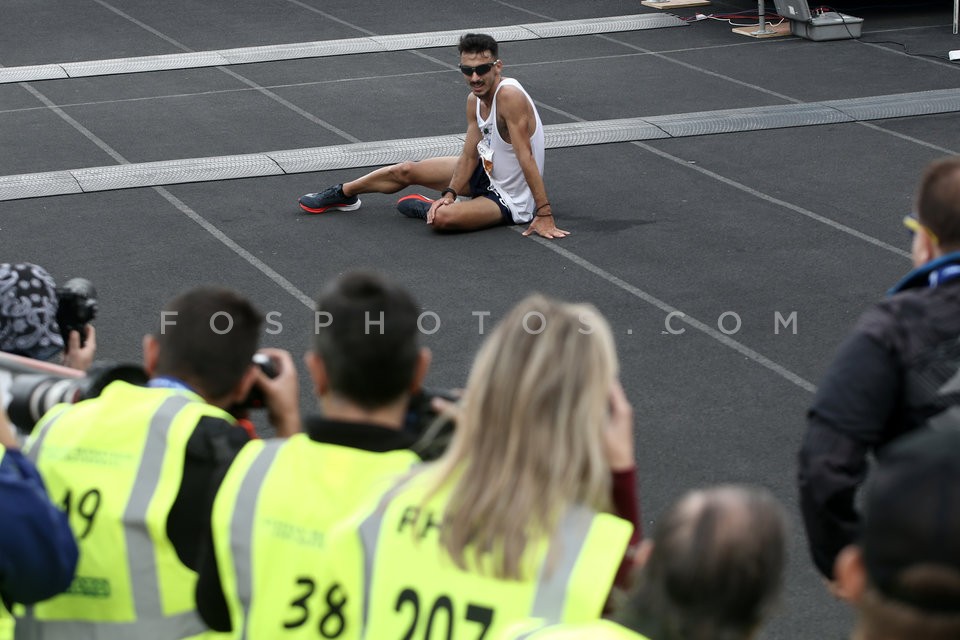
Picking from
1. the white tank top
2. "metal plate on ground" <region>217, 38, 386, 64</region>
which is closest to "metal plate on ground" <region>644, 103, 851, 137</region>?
the white tank top

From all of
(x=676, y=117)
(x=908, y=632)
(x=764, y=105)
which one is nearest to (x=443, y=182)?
(x=676, y=117)

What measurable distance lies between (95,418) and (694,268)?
20.9 ft

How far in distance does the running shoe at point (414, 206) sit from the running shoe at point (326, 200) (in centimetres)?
36

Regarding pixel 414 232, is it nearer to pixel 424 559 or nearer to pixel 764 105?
pixel 764 105

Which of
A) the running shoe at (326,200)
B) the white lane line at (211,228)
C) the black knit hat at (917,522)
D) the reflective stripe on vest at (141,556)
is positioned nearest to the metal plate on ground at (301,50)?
the white lane line at (211,228)

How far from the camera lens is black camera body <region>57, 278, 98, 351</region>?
15.6ft

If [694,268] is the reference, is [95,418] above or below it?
above

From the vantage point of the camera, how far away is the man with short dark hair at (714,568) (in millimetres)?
1969

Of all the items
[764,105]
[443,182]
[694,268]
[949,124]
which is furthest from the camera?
[764,105]

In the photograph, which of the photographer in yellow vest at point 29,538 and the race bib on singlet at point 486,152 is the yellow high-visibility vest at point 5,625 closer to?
the photographer in yellow vest at point 29,538

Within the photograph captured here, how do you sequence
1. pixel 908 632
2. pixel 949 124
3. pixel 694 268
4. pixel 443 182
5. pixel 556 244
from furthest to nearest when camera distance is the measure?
pixel 949 124, pixel 443 182, pixel 556 244, pixel 694 268, pixel 908 632

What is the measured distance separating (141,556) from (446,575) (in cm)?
85

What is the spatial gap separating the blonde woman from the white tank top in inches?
295

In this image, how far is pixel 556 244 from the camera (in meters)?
9.65
